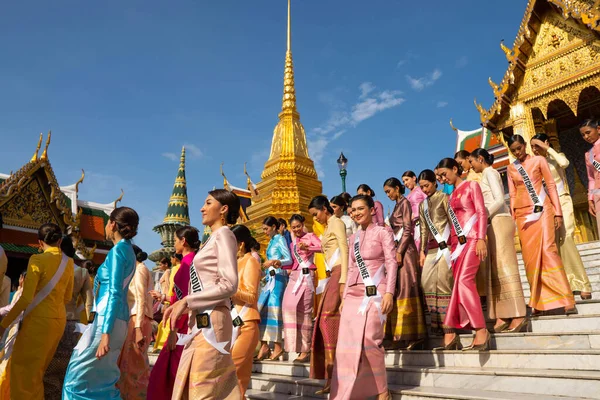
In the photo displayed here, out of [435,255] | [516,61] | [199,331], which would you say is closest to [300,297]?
[435,255]

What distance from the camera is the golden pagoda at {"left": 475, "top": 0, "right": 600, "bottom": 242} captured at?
1175 centimetres

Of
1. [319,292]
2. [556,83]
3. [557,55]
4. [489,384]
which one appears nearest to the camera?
[489,384]

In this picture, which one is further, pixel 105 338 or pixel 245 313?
pixel 245 313

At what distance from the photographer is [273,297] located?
664 cm

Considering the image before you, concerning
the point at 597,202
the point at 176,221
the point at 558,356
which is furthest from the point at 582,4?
the point at 176,221

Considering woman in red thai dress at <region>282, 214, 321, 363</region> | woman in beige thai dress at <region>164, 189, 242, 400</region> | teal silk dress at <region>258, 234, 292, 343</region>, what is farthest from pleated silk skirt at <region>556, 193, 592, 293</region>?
woman in beige thai dress at <region>164, 189, 242, 400</region>

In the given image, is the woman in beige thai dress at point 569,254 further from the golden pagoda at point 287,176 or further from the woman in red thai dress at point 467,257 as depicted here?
the golden pagoda at point 287,176

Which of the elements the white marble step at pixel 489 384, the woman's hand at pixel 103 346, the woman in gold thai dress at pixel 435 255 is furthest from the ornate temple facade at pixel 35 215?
the white marble step at pixel 489 384

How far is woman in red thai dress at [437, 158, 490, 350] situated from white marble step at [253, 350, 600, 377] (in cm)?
12

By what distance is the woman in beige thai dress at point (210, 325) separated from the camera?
271 cm

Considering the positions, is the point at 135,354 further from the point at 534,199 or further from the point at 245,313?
the point at 534,199

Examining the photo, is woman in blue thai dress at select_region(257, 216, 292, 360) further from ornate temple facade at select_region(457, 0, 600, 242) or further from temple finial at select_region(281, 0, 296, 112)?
temple finial at select_region(281, 0, 296, 112)

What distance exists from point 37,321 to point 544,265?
5.03m

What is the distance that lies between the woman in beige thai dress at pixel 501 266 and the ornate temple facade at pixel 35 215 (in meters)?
16.3
